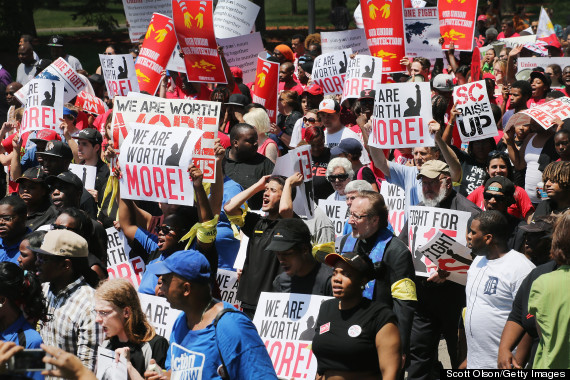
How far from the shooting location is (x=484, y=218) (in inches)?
283

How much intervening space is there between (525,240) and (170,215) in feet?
9.68

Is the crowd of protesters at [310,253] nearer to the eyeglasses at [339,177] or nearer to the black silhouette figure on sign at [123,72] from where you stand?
the eyeglasses at [339,177]

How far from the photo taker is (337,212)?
9328 mm

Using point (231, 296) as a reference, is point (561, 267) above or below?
above

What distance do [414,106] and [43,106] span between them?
493 cm

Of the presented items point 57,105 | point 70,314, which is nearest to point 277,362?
point 70,314

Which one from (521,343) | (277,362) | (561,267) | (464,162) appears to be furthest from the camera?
(464,162)

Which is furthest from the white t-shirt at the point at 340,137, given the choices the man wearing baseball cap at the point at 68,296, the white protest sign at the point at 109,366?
the white protest sign at the point at 109,366

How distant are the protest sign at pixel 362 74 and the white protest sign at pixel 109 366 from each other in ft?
24.1

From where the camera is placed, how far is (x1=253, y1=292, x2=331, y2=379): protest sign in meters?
6.68

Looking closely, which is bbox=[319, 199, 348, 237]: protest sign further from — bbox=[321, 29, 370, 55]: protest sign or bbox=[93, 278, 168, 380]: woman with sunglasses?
bbox=[321, 29, 370, 55]: protest sign

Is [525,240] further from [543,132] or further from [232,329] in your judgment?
[232,329]

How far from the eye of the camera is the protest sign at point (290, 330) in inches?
263

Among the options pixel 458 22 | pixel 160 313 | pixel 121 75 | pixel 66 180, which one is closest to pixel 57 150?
pixel 66 180
